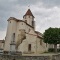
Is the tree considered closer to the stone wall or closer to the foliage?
the foliage

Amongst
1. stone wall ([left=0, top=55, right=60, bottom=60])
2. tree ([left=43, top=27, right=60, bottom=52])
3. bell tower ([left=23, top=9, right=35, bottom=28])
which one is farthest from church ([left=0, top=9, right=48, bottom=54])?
stone wall ([left=0, top=55, right=60, bottom=60])

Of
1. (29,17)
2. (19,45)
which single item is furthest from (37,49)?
(29,17)

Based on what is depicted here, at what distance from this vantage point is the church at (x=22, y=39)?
160 feet

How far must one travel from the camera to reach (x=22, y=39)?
51.6m

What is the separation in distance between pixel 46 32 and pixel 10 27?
11.8 metres

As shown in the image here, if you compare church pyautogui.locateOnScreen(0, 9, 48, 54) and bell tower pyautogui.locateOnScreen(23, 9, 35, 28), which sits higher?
bell tower pyautogui.locateOnScreen(23, 9, 35, 28)

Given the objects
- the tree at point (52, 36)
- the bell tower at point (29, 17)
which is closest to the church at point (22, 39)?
the tree at point (52, 36)

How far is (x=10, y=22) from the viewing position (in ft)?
169

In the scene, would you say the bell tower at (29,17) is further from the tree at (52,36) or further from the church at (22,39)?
the tree at (52,36)

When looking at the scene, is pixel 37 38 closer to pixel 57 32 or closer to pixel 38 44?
pixel 38 44

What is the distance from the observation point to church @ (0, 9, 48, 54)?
48719 mm

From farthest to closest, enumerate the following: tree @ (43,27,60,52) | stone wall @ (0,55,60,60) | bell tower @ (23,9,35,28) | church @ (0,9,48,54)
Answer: bell tower @ (23,9,35,28) → church @ (0,9,48,54) → tree @ (43,27,60,52) → stone wall @ (0,55,60,60)

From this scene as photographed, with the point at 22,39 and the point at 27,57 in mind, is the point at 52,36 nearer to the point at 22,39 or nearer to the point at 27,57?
the point at 22,39

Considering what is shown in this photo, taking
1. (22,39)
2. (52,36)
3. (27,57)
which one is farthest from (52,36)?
(27,57)
